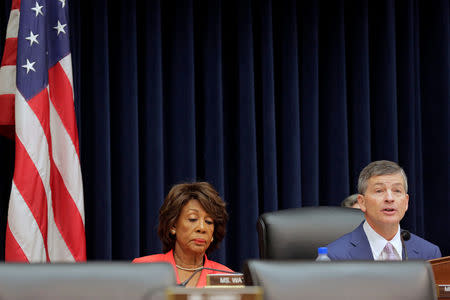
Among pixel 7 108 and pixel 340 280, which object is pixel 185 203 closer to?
pixel 7 108

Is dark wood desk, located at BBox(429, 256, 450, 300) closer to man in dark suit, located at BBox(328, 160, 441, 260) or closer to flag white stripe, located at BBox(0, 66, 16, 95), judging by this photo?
man in dark suit, located at BBox(328, 160, 441, 260)

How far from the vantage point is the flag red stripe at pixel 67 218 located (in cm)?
323

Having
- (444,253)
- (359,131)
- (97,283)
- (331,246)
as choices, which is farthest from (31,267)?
(444,253)

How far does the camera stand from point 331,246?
239 cm

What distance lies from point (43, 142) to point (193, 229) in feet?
3.05

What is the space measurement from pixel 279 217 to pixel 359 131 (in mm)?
1810

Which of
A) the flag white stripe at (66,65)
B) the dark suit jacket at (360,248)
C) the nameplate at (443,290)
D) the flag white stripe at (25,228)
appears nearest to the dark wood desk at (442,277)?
the nameplate at (443,290)

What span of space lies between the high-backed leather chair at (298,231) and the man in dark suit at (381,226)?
0.29 ft

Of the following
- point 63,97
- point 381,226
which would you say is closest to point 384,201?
point 381,226

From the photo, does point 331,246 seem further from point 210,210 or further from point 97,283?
point 97,283

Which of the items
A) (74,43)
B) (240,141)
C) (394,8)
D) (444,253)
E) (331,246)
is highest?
(394,8)

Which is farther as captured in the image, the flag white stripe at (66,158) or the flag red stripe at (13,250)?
the flag white stripe at (66,158)

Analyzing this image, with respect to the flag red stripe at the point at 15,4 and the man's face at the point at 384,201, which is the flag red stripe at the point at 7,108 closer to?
the flag red stripe at the point at 15,4

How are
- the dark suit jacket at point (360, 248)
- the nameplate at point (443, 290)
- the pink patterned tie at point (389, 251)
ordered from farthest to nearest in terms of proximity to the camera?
the pink patterned tie at point (389, 251)
the dark suit jacket at point (360, 248)
the nameplate at point (443, 290)
